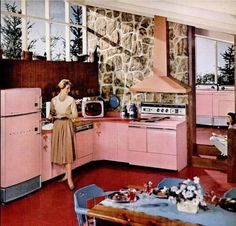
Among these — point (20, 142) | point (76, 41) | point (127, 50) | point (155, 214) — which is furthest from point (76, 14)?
point (155, 214)

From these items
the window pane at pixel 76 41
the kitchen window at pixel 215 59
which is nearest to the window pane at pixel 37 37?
the window pane at pixel 76 41

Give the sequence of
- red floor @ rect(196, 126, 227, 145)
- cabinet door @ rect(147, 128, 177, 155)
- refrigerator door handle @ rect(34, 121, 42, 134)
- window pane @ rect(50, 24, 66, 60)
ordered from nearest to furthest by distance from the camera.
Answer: refrigerator door handle @ rect(34, 121, 42, 134), cabinet door @ rect(147, 128, 177, 155), window pane @ rect(50, 24, 66, 60), red floor @ rect(196, 126, 227, 145)

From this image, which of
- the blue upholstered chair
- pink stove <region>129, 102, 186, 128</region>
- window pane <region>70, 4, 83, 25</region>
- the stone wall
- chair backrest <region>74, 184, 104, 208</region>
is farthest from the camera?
window pane <region>70, 4, 83, 25</region>

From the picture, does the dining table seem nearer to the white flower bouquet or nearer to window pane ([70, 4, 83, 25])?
the white flower bouquet

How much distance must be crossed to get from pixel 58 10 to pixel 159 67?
215cm

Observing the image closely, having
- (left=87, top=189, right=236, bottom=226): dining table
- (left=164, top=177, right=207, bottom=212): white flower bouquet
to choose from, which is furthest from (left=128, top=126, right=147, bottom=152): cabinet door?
(left=164, top=177, right=207, bottom=212): white flower bouquet

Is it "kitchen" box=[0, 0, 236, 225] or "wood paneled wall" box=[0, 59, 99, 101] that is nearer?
"wood paneled wall" box=[0, 59, 99, 101]

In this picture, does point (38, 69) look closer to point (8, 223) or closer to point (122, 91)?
point (122, 91)

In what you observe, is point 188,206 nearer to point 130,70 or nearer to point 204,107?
point 130,70

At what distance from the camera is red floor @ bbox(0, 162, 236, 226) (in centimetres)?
427

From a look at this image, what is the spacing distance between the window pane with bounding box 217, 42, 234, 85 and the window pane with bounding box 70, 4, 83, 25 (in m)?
2.91

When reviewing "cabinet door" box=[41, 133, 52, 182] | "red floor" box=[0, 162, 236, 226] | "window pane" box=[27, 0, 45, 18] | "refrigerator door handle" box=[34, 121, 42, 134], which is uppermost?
"window pane" box=[27, 0, 45, 18]

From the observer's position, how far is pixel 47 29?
6.47 meters

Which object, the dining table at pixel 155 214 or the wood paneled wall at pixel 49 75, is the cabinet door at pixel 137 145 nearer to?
the wood paneled wall at pixel 49 75
